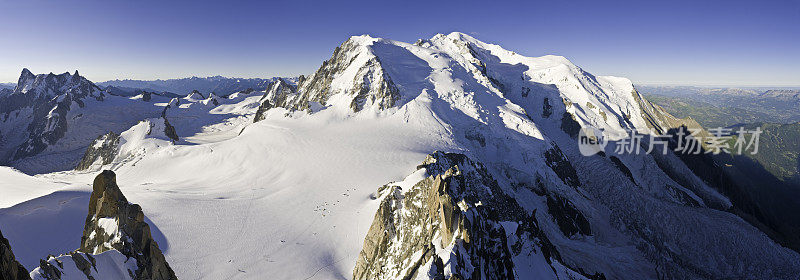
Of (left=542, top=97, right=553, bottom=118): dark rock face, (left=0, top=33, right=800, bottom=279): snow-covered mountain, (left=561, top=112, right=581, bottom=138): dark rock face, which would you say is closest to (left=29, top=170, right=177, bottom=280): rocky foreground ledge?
(left=0, top=33, right=800, bottom=279): snow-covered mountain

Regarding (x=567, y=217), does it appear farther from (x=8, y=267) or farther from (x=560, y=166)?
(x=8, y=267)

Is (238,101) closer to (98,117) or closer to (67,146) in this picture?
(98,117)

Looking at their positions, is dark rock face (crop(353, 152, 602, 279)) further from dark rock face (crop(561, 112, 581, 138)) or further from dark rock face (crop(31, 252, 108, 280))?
dark rock face (crop(561, 112, 581, 138))

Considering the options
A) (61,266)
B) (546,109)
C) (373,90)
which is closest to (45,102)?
(373,90)

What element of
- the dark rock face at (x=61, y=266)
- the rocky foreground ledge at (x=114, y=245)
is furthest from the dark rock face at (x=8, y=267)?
the rocky foreground ledge at (x=114, y=245)

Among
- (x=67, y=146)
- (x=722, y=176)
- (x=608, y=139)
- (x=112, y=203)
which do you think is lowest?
(x=722, y=176)

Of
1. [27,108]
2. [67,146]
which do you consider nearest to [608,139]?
[67,146]

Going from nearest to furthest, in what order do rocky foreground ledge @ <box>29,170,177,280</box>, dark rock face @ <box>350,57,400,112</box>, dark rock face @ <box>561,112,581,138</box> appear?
rocky foreground ledge @ <box>29,170,177,280</box>
dark rock face @ <box>350,57,400,112</box>
dark rock face @ <box>561,112,581,138</box>
